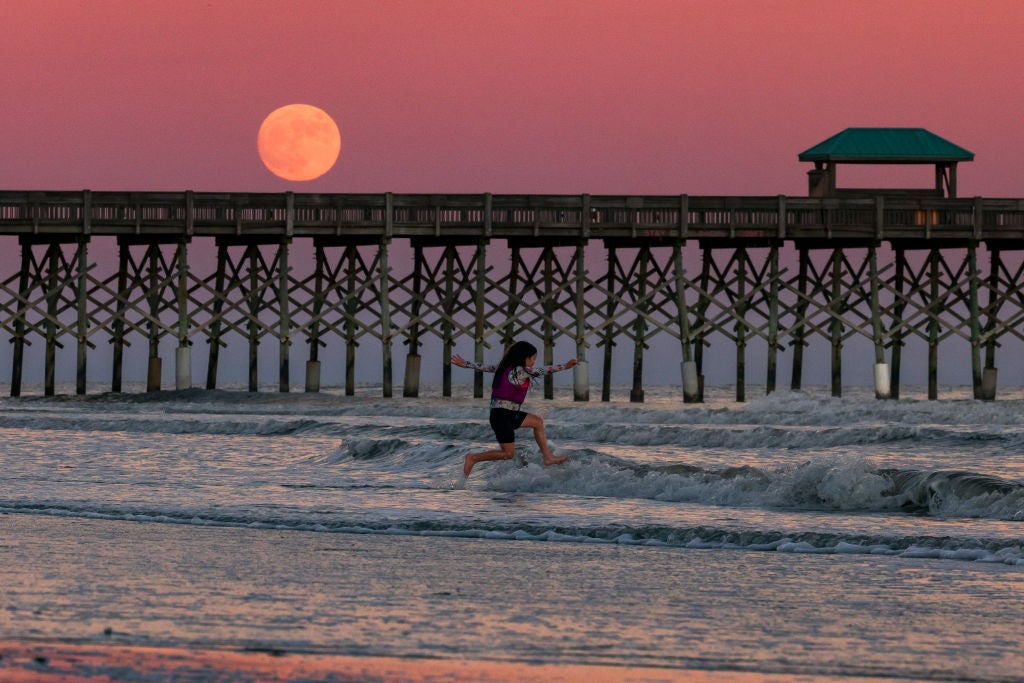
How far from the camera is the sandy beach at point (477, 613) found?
5.93 metres

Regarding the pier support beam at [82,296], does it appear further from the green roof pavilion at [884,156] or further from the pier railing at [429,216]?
the green roof pavilion at [884,156]

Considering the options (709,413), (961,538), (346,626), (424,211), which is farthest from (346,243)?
(346,626)

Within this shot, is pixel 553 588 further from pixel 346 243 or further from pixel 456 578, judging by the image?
pixel 346 243

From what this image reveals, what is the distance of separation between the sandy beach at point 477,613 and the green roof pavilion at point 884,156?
30847 millimetres

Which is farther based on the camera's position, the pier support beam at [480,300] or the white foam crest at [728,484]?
the pier support beam at [480,300]

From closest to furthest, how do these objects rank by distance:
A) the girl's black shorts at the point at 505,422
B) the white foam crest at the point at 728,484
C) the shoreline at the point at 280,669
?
the shoreline at the point at 280,669, the white foam crest at the point at 728,484, the girl's black shorts at the point at 505,422

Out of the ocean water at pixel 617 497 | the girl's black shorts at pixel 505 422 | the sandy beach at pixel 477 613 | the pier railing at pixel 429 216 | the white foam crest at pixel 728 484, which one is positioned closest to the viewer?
the sandy beach at pixel 477 613

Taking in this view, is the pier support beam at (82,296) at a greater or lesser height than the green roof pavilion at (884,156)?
lesser

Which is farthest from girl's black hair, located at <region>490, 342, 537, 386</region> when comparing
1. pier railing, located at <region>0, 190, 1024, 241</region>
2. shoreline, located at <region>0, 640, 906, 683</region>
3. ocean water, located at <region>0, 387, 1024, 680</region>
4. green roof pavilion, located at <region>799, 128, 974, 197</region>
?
green roof pavilion, located at <region>799, 128, 974, 197</region>

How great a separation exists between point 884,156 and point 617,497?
28.7 metres

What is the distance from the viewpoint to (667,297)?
123ft

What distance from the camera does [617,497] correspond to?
12992 millimetres

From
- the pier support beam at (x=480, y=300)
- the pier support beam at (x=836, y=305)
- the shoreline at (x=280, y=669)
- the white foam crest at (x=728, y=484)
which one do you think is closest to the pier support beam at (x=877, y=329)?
the pier support beam at (x=836, y=305)

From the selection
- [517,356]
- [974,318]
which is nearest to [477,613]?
[517,356]
